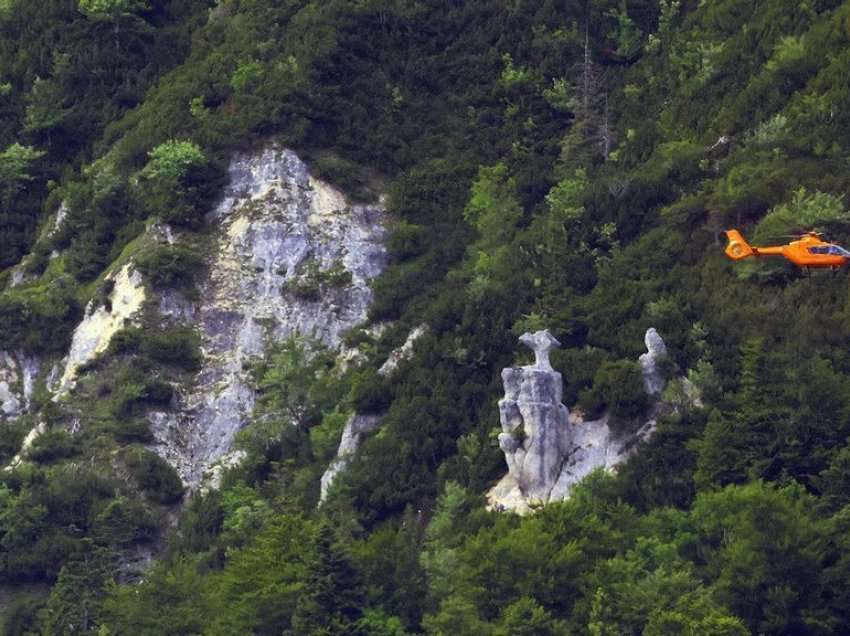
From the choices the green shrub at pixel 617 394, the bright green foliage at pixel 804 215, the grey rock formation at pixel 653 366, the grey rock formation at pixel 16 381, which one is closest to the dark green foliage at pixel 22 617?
the grey rock formation at pixel 16 381

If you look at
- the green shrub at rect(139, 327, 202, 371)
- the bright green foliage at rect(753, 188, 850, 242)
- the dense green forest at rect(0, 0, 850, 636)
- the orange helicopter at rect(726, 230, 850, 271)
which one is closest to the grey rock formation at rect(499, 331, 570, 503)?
the dense green forest at rect(0, 0, 850, 636)

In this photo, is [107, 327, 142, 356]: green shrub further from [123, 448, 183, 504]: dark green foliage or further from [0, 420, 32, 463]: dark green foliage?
[123, 448, 183, 504]: dark green foliage

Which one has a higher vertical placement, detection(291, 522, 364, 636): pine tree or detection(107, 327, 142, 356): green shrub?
detection(291, 522, 364, 636): pine tree

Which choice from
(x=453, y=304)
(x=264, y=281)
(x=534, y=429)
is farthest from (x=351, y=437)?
(x=264, y=281)

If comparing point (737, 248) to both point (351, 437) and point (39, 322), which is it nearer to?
point (351, 437)

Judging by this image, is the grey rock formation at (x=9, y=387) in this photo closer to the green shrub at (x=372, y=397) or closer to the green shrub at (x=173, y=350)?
the green shrub at (x=173, y=350)

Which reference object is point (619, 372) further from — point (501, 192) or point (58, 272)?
point (58, 272)

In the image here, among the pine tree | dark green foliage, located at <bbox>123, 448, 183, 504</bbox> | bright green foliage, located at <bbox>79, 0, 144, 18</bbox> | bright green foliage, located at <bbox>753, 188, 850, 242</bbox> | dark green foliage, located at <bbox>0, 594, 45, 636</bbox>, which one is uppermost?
bright green foliage, located at <bbox>753, 188, 850, 242</bbox>
